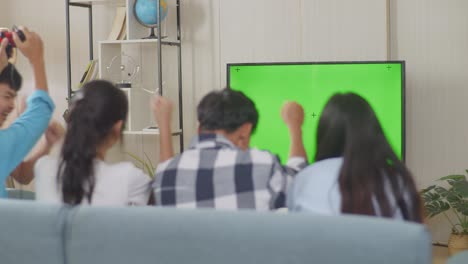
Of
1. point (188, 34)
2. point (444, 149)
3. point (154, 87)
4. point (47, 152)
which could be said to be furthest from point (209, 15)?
point (47, 152)

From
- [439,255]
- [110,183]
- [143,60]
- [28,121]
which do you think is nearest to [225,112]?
[110,183]

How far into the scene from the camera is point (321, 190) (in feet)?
6.77

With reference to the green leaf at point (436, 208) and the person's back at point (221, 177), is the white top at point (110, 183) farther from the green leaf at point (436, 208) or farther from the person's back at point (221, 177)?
the green leaf at point (436, 208)

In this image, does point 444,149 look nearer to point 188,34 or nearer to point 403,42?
point 403,42

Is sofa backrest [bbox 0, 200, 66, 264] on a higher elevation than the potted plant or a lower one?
higher

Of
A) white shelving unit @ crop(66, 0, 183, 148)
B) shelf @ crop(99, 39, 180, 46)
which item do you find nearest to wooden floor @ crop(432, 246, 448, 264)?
white shelving unit @ crop(66, 0, 183, 148)

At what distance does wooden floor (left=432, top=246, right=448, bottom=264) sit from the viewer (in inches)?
177

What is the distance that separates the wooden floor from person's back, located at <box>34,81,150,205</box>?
269 cm

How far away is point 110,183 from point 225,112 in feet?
1.33

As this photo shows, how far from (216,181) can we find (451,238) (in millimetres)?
2757

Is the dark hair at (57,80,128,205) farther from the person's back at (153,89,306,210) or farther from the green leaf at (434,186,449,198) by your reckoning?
the green leaf at (434,186,449,198)

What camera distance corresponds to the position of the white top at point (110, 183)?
2.21m

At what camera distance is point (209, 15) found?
17.4 feet

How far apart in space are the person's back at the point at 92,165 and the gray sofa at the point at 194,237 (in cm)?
20
